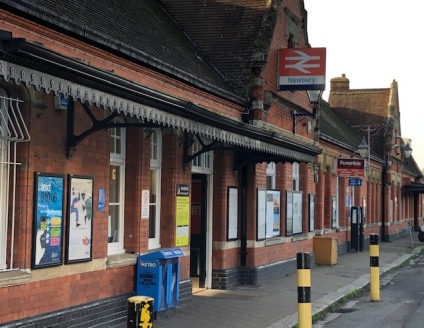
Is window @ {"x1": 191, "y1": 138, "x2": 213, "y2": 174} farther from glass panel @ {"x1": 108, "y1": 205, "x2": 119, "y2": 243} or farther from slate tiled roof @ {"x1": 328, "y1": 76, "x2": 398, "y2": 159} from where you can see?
slate tiled roof @ {"x1": 328, "y1": 76, "x2": 398, "y2": 159}

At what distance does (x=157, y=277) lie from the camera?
373 inches

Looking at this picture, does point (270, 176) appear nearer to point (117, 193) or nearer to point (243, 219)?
point (243, 219)

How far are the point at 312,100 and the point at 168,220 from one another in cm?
932

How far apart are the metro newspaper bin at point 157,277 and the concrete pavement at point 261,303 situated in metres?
0.36

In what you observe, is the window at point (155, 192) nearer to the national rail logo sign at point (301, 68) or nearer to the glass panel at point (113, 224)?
the glass panel at point (113, 224)

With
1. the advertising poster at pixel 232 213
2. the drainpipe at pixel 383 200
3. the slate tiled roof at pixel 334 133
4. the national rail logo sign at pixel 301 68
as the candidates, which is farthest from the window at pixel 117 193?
the drainpipe at pixel 383 200

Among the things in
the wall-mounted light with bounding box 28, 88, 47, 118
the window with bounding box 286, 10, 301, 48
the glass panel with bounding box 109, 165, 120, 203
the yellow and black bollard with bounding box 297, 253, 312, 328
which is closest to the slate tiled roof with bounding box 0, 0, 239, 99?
the wall-mounted light with bounding box 28, 88, 47, 118

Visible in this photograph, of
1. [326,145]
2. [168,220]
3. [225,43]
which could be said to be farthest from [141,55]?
[326,145]

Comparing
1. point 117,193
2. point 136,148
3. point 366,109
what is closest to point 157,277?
point 117,193

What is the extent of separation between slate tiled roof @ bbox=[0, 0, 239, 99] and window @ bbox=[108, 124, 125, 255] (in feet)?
4.28

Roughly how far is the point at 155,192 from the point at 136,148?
4.49ft

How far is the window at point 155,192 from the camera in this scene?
1102 centimetres

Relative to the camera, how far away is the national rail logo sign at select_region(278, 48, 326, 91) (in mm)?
15336

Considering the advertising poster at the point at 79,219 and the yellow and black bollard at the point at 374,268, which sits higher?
the advertising poster at the point at 79,219
